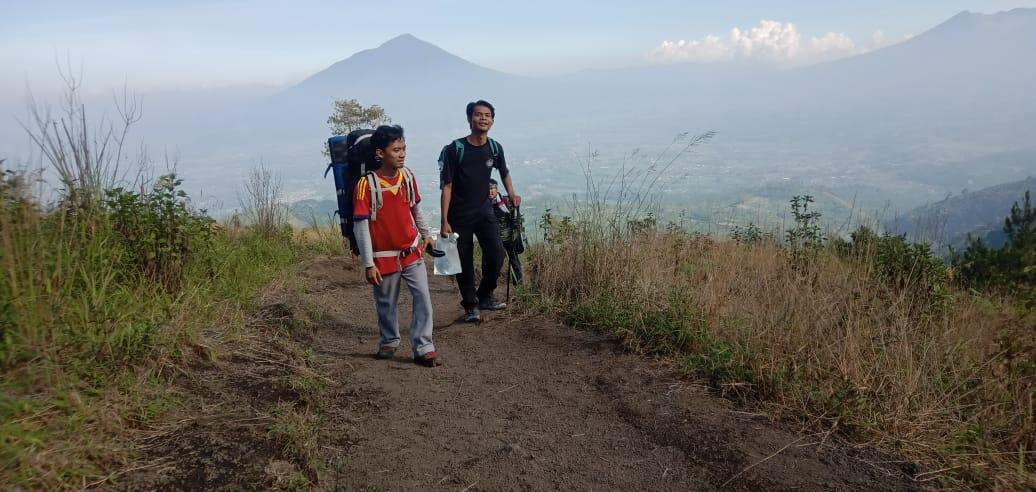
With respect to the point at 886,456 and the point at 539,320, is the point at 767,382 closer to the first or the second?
the point at 886,456

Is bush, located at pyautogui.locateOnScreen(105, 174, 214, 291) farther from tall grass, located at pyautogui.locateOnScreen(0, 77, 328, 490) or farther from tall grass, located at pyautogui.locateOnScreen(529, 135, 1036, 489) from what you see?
tall grass, located at pyautogui.locateOnScreen(529, 135, 1036, 489)

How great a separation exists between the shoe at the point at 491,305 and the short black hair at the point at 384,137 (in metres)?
2.23

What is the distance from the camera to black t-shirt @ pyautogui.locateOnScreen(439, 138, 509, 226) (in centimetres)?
529

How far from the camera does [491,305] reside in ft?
19.5

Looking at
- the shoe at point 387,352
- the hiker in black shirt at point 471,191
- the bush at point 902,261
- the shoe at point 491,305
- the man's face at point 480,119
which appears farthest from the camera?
the shoe at point 491,305

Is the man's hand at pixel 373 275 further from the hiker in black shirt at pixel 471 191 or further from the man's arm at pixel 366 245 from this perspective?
the hiker in black shirt at pixel 471 191

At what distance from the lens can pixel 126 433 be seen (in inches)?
107

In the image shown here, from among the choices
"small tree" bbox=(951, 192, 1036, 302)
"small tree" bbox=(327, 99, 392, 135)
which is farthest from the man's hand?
"small tree" bbox=(327, 99, 392, 135)

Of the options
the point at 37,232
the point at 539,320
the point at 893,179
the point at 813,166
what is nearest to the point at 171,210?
the point at 37,232

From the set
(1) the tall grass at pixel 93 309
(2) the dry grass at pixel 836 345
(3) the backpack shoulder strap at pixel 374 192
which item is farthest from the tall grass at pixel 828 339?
(1) the tall grass at pixel 93 309

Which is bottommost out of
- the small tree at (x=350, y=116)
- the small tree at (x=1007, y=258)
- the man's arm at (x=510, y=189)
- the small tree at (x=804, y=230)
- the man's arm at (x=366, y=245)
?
the small tree at (x=1007, y=258)

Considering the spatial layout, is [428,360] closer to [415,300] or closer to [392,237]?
[415,300]

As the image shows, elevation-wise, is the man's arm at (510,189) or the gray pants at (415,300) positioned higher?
the man's arm at (510,189)

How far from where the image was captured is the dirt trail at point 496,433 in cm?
275
